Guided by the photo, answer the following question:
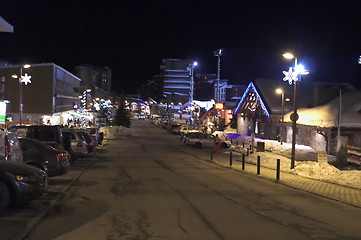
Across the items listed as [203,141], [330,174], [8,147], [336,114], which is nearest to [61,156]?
[8,147]

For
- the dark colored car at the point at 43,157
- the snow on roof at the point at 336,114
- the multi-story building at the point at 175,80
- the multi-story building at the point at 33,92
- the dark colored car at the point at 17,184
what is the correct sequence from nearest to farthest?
the dark colored car at the point at 17,184 < the dark colored car at the point at 43,157 < the snow on roof at the point at 336,114 < the multi-story building at the point at 33,92 < the multi-story building at the point at 175,80

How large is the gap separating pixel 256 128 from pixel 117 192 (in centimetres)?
4222

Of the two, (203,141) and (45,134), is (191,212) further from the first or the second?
(203,141)

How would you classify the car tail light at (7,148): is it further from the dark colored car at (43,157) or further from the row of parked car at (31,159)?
the dark colored car at (43,157)

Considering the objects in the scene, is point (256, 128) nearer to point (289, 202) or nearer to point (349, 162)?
point (349, 162)

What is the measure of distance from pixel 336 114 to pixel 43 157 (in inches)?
988

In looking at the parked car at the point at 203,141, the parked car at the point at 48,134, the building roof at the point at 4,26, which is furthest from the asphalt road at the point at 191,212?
the parked car at the point at 203,141

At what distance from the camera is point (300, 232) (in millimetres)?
7934

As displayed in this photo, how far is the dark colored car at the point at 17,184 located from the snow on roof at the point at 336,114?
992 inches

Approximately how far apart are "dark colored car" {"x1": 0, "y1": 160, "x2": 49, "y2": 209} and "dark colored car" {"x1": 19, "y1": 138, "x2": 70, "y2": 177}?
3622mm

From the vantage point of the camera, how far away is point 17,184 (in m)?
9.02

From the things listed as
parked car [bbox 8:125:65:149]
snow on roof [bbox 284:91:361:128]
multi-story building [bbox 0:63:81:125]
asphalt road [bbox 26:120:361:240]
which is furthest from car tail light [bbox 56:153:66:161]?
multi-story building [bbox 0:63:81:125]

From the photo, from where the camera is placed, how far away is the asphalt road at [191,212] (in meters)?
7.67

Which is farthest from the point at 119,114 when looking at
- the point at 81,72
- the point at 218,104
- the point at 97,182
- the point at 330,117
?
the point at 81,72
